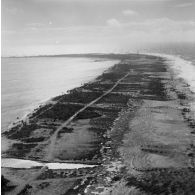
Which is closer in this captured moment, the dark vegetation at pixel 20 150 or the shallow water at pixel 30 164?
the shallow water at pixel 30 164

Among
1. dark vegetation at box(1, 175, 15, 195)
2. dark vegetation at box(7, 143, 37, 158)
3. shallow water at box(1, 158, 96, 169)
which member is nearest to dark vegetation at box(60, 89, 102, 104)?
dark vegetation at box(7, 143, 37, 158)

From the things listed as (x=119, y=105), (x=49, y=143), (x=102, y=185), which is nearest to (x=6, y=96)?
(x=119, y=105)

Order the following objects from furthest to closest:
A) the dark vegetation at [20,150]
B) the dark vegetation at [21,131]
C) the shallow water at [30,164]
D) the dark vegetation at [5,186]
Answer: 1. the dark vegetation at [21,131]
2. the dark vegetation at [20,150]
3. the shallow water at [30,164]
4. the dark vegetation at [5,186]

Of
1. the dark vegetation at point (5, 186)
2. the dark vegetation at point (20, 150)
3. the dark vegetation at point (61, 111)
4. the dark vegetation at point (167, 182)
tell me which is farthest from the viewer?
the dark vegetation at point (61, 111)

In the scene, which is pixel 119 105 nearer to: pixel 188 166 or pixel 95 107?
pixel 95 107

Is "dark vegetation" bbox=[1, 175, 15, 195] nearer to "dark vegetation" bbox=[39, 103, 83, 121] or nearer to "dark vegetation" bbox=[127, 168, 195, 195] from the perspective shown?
"dark vegetation" bbox=[127, 168, 195, 195]

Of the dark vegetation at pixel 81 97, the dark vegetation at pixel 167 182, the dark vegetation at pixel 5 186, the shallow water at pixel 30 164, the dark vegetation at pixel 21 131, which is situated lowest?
the dark vegetation at pixel 5 186

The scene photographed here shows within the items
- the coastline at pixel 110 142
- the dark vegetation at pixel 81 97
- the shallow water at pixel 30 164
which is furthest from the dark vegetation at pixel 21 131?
the dark vegetation at pixel 81 97

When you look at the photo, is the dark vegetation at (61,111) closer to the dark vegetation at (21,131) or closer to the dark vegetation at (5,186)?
the dark vegetation at (21,131)
